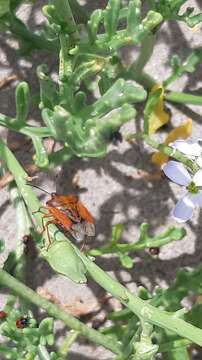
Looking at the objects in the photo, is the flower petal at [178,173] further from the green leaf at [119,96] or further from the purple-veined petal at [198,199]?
the green leaf at [119,96]

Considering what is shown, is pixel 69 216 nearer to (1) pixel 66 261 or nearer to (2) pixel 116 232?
(2) pixel 116 232

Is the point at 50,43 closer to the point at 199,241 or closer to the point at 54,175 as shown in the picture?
the point at 54,175

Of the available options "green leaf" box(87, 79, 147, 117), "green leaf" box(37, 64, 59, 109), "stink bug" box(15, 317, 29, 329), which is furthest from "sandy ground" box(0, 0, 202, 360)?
"green leaf" box(87, 79, 147, 117)

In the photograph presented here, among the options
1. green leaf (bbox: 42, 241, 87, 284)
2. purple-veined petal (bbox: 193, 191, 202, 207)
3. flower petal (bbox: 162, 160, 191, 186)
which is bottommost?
purple-veined petal (bbox: 193, 191, 202, 207)

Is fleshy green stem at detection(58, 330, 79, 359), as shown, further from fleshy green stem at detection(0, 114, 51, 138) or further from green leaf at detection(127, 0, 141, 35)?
green leaf at detection(127, 0, 141, 35)

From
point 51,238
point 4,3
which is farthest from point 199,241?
point 4,3

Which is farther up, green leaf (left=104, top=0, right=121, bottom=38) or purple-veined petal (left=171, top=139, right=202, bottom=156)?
green leaf (left=104, top=0, right=121, bottom=38)

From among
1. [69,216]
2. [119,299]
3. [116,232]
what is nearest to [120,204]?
[116,232]
